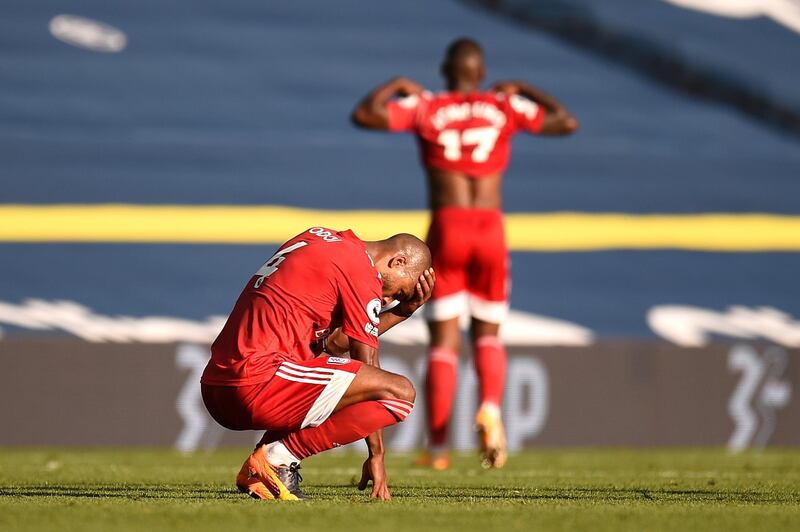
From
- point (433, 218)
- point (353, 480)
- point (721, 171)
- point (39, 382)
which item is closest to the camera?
point (353, 480)

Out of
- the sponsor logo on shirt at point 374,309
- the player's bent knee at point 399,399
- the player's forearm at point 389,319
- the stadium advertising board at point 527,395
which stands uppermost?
the sponsor logo on shirt at point 374,309

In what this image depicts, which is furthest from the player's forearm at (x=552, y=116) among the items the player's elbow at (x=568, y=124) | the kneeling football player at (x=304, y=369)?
the kneeling football player at (x=304, y=369)

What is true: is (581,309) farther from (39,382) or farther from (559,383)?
(39,382)

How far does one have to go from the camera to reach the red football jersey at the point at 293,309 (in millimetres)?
4504

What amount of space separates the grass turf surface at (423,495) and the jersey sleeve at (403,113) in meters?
1.76

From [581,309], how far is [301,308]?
6276 mm

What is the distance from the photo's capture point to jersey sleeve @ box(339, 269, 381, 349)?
178 inches

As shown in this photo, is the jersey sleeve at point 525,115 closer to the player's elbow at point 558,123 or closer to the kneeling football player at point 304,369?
the player's elbow at point 558,123

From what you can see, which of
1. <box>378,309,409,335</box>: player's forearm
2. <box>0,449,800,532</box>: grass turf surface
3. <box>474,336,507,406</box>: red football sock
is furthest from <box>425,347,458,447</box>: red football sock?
<box>378,309,409,335</box>: player's forearm

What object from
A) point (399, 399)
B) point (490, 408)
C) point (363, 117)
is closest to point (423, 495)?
point (399, 399)

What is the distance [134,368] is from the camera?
8.75m

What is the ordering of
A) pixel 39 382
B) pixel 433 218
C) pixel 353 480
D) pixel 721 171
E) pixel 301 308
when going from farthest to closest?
pixel 721 171 < pixel 39 382 < pixel 433 218 < pixel 353 480 < pixel 301 308

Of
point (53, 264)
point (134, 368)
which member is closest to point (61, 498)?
point (134, 368)

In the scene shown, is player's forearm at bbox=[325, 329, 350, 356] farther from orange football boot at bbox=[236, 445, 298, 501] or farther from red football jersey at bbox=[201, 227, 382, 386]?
orange football boot at bbox=[236, 445, 298, 501]
